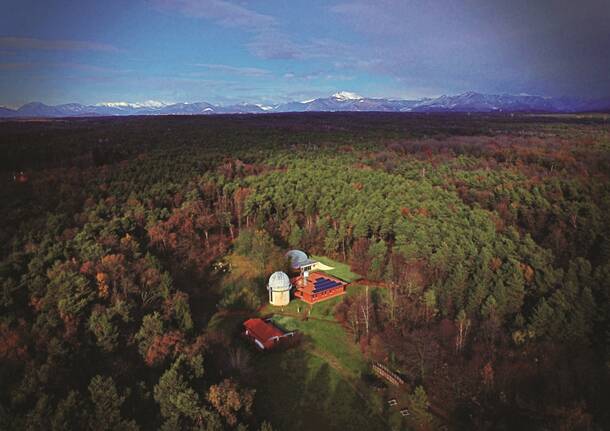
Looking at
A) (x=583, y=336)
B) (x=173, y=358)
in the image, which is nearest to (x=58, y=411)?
(x=173, y=358)

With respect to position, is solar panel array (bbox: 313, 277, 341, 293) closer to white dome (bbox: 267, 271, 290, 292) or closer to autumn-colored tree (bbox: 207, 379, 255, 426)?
white dome (bbox: 267, 271, 290, 292)

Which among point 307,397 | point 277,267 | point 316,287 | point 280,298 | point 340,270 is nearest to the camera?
point 307,397

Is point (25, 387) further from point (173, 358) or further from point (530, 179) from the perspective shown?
point (530, 179)

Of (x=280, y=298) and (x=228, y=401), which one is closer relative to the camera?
(x=228, y=401)

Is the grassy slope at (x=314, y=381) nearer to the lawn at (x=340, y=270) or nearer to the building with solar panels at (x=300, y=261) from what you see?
the lawn at (x=340, y=270)

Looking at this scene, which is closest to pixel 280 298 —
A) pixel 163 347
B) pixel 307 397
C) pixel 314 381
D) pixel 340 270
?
pixel 340 270

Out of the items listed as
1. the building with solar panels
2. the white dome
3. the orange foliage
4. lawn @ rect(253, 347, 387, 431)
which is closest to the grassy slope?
lawn @ rect(253, 347, 387, 431)

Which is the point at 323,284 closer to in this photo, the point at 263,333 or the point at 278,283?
the point at 278,283
